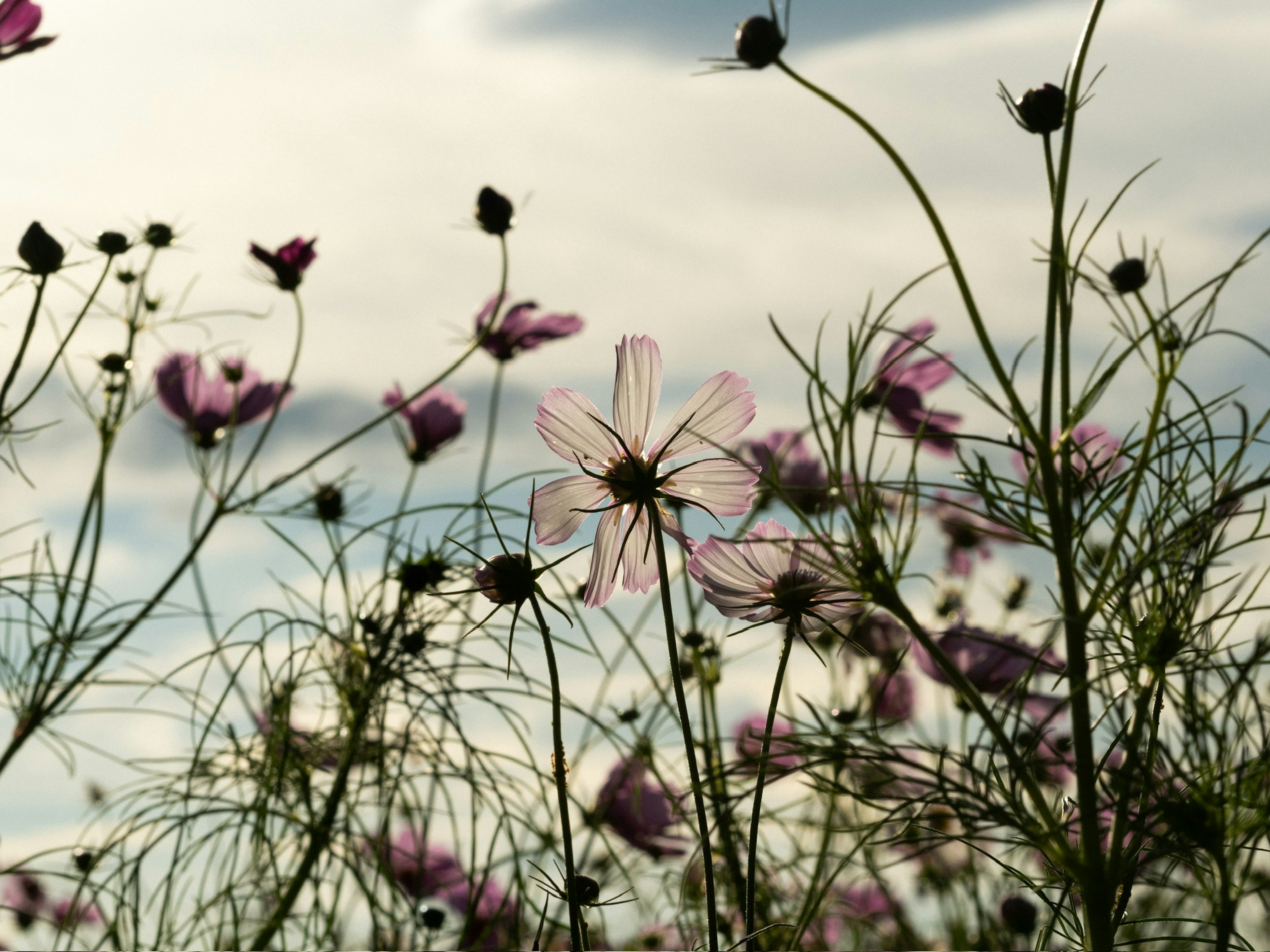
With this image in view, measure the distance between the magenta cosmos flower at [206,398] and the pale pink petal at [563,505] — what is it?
0.62 meters

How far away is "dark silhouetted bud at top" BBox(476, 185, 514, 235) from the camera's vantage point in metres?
0.96

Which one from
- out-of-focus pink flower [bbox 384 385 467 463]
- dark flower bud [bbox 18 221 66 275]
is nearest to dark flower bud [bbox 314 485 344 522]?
out-of-focus pink flower [bbox 384 385 467 463]

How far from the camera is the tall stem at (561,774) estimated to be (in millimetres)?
448

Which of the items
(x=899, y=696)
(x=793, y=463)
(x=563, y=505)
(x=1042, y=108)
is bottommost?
(x=899, y=696)

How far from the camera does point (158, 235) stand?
3.27 ft

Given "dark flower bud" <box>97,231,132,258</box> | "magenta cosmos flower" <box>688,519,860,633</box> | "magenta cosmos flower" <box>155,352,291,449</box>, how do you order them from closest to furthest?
"magenta cosmos flower" <box>688,519,860,633</box> → "dark flower bud" <box>97,231,132,258</box> → "magenta cosmos flower" <box>155,352,291,449</box>

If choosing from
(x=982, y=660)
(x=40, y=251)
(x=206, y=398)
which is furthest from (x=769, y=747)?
(x=206, y=398)

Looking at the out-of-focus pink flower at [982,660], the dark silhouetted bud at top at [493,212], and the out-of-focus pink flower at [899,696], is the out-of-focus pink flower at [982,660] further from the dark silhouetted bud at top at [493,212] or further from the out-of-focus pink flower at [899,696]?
the dark silhouetted bud at top at [493,212]

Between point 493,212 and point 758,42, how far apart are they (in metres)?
0.50

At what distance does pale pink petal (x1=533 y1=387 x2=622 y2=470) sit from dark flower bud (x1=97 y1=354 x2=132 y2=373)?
0.61 m

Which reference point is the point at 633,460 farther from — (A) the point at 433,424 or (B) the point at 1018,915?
(A) the point at 433,424

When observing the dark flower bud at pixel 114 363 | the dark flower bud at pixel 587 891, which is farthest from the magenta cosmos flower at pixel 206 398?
the dark flower bud at pixel 587 891

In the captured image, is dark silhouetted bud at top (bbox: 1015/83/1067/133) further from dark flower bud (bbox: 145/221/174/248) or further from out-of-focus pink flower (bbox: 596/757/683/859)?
dark flower bud (bbox: 145/221/174/248)

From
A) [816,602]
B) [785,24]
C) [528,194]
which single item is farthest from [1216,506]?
[528,194]
